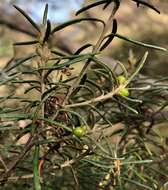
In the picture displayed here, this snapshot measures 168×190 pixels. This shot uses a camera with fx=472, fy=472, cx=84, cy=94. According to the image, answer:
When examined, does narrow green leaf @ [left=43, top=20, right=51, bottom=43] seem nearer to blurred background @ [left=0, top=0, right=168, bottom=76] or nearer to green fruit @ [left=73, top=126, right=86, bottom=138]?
green fruit @ [left=73, top=126, right=86, bottom=138]

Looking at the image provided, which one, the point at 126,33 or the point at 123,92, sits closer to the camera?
the point at 123,92

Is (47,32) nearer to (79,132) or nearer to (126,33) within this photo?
(79,132)

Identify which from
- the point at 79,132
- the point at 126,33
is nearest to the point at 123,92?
the point at 79,132

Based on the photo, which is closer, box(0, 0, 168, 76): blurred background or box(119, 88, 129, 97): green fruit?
box(119, 88, 129, 97): green fruit

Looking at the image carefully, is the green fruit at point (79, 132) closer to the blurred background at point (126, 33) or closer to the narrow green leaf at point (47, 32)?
the narrow green leaf at point (47, 32)

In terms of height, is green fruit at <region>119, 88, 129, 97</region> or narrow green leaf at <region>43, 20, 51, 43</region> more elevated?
narrow green leaf at <region>43, 20, 51, 43</region>

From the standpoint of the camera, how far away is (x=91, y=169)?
0.85 m

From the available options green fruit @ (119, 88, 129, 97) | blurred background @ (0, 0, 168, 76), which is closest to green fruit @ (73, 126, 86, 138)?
green fruit @ (119, 88, 129, 97)

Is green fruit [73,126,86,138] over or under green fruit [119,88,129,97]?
under

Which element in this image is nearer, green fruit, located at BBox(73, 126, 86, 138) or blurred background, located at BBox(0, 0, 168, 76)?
green fruit, located at BBox(73, 126, 86, 138)

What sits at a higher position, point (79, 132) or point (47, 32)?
point (47, 32)

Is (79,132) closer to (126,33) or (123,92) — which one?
(123,92)

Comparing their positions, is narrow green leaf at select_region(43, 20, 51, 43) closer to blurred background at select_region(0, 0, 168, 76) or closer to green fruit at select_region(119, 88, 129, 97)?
green fruit at select_region(119, 88, 129, 97)

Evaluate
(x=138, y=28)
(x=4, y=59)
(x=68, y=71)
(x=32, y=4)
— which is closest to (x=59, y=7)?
(x=32, y=4)
